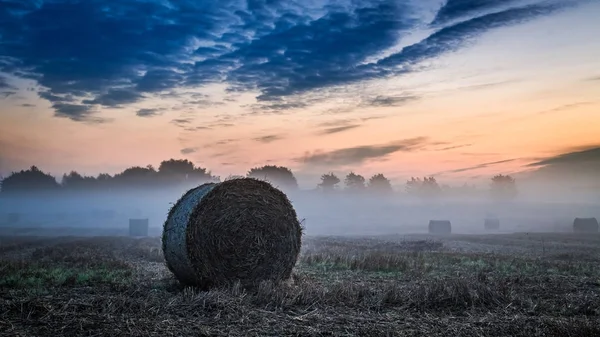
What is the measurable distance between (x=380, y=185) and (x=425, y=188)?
16.3m

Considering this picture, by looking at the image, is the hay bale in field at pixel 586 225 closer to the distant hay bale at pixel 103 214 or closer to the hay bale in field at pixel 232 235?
the hay bale in field at pixel 232 235

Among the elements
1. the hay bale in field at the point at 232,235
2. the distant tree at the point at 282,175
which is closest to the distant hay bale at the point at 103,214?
the distant tree at the point at 282,175

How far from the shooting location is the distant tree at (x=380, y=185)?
5551 inches

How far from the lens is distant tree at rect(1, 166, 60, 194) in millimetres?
90500

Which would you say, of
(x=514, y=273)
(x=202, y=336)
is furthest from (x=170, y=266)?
(x=514, y=273)

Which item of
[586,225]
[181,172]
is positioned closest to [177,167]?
[181,172]

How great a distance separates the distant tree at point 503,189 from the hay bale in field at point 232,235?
15220cm

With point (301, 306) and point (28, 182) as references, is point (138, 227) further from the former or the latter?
point (28, 182)

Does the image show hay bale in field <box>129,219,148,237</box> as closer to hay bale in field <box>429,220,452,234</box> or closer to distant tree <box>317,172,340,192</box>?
hay bale in field <box>429,220,452,234</box>

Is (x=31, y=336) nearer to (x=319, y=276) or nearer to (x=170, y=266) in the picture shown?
(x=170, y=266)

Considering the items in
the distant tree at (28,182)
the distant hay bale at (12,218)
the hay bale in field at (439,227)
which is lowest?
the hay bale in field at (439,227)

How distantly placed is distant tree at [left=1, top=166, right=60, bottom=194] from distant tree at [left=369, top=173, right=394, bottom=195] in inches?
3184

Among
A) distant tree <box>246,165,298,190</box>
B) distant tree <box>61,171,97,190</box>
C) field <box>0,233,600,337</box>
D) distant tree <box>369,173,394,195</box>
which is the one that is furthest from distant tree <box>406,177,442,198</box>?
field <box>0,233,600,337</box>

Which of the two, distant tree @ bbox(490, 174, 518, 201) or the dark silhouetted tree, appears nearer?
the dark silhouetted tree
